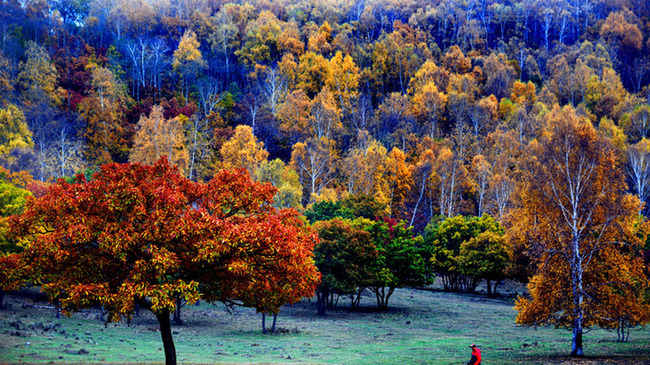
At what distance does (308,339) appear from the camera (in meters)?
36.2

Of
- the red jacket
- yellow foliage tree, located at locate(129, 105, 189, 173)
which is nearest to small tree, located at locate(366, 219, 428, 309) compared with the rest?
the red jacket

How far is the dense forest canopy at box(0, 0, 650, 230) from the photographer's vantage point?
86438 mm

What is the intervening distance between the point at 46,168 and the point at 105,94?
96.9 feet

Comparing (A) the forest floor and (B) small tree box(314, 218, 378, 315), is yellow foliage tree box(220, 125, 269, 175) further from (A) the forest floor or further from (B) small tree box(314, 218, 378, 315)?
(B) small tree box(314, 218, 378, 315)

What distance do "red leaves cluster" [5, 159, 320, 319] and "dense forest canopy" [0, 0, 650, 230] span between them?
54.7m

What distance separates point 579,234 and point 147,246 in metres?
20.5

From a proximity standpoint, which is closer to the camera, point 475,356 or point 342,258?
point 475,356

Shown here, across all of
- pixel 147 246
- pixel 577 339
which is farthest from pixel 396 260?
pixel 147 246

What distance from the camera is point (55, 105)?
93.9 m

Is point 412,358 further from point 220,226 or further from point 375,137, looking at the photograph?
point 375,137

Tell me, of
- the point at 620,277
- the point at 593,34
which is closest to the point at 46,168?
the point at 620,277

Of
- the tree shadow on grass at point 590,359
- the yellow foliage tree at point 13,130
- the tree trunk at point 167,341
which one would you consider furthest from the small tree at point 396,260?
the yellow foliage tree at point 13,130

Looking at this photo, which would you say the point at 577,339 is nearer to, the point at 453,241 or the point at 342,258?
the point at 342,258

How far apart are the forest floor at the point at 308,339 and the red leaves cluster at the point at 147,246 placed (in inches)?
272
